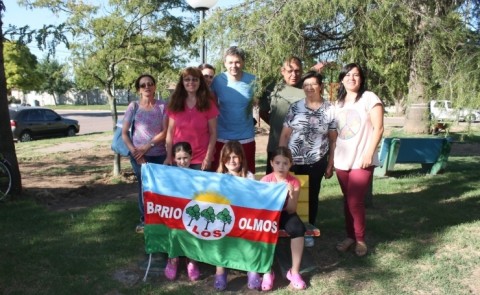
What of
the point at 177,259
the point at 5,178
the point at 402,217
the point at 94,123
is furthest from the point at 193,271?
the point at 94,123

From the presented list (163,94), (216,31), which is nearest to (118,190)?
(163,94)

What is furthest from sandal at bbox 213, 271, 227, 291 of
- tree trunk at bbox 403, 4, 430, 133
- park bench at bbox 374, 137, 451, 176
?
park bench at bbox 374, 137, 451, 176

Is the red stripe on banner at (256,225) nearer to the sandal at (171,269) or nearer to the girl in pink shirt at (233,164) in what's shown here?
the girl in pink shirt at (233,164)

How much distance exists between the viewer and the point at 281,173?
4.21 meters

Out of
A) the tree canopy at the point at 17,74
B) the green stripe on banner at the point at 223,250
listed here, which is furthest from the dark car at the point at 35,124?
the tree canopy at the point at 17,74

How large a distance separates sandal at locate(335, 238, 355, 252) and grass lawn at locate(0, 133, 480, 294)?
7 cm

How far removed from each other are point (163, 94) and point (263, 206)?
5152 mm

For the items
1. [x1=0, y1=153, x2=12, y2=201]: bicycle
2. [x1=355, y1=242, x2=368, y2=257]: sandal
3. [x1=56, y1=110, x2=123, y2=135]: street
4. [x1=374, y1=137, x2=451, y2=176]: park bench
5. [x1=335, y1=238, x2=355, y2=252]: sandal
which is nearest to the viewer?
[x1=355, y1=242, x2=368, y2=257]: sandal

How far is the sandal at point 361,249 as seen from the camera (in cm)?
467

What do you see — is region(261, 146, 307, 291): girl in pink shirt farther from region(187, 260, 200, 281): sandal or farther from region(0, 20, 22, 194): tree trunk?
region(0, 20, 22, 194): tree trunk

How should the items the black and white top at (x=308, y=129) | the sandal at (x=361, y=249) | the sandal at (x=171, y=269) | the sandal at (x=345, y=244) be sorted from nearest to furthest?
the sandal at (x=171, y=269) → the black and white top at (x=308, y=129) → the sandal at (x=361, y=249) → the sandal at (x=345, y=244)

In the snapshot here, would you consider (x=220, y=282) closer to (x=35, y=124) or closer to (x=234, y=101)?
(x=234, y=101)

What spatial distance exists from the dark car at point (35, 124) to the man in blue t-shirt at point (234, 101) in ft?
53.5

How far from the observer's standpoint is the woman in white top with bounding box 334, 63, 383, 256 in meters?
4.45
